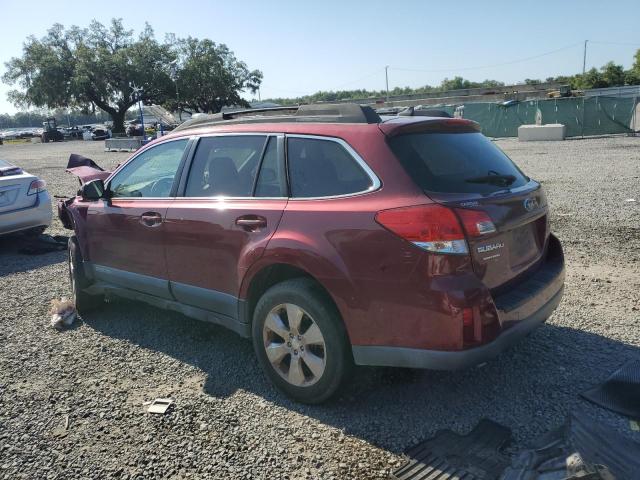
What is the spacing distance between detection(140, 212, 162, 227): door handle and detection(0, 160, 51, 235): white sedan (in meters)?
4.90

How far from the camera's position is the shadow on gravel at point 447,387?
10.2 feet

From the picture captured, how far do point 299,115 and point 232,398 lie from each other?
2032 mm

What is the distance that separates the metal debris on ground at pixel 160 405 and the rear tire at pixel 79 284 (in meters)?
2.13

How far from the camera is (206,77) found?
64188mm

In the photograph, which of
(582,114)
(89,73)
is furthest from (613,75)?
(89,73)

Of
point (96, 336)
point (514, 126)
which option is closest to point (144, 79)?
point (514, 126)

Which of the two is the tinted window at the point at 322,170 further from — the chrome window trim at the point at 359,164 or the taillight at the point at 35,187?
the taillight at the point at 35,187

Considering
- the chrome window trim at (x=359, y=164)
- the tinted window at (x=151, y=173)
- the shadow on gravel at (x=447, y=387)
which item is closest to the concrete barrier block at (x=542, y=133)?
the shadow on gravel at (x=447, y=387)

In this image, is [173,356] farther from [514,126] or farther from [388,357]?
[514,126]

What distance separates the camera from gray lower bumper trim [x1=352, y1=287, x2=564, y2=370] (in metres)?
2.75

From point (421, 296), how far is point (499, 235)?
0.59 metres

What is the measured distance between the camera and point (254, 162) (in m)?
3.66

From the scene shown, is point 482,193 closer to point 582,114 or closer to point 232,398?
point 232,398

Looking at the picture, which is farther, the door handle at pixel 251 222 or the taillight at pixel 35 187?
the taillight at pixel 35 187
